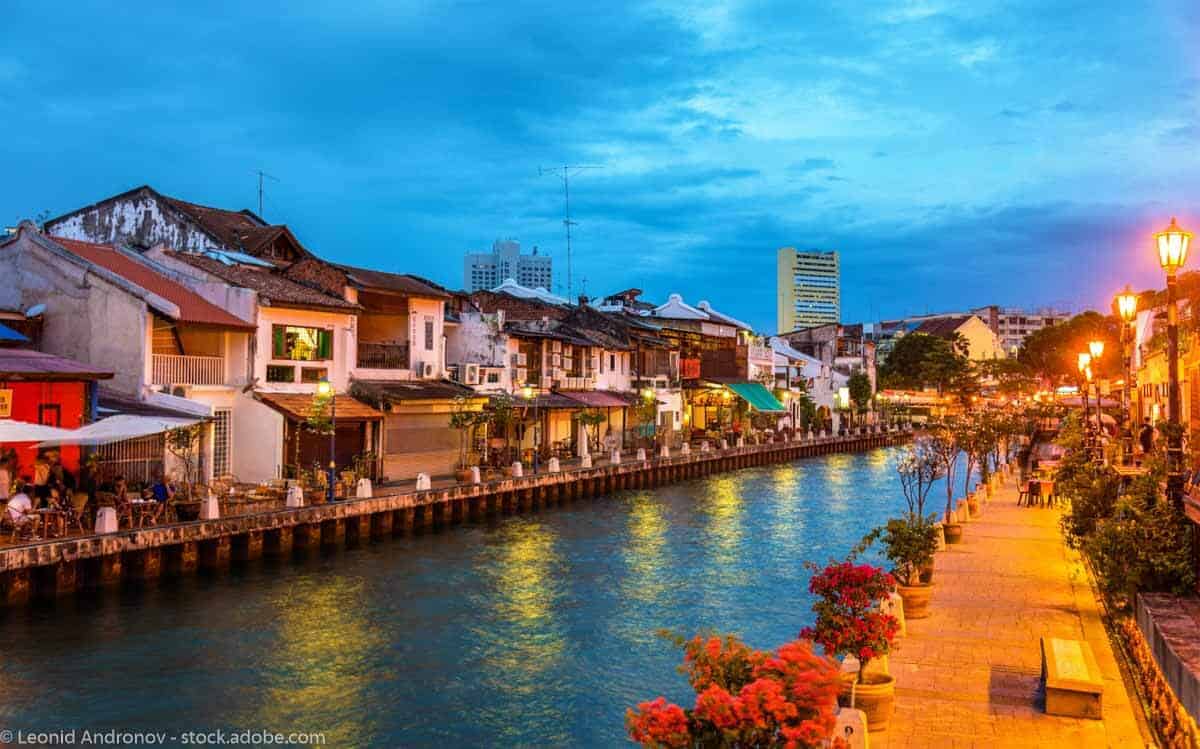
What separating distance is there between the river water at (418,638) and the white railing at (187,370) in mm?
6869

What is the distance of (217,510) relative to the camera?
22.7m

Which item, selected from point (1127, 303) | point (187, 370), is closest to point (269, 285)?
point (187, 370)

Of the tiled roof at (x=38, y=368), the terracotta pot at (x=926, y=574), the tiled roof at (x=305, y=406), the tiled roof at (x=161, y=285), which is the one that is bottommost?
the terracotta pot at (x=926, y=574)

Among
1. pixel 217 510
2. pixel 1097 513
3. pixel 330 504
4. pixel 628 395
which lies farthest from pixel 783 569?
pixel 628 395

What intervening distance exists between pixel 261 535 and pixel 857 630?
17.9 metres

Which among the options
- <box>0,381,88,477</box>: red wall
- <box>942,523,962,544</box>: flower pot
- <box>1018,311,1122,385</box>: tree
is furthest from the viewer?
<box>1018,311,1122,385</box>: tree

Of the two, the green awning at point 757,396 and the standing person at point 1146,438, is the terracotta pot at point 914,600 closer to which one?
the standing person at point 1146,438

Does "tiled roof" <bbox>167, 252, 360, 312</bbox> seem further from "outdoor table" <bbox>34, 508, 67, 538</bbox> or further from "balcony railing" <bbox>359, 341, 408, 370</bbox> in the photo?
"outdoor table" <bbox>34, 508, 67, 538</bbox>

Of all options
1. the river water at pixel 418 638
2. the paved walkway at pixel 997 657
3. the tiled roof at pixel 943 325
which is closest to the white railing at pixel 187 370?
the river water at pixel 418 638

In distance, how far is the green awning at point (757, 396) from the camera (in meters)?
63.6

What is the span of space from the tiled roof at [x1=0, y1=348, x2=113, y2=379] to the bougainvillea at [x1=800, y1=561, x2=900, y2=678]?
57.3ft

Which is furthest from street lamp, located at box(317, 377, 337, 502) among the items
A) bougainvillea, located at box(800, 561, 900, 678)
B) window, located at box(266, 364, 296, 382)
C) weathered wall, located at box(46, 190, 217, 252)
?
bougainvillea, located at box(800, 561, 900, 678)

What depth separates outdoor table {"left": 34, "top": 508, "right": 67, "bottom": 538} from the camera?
63.6ft

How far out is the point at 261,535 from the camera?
2383 cm
